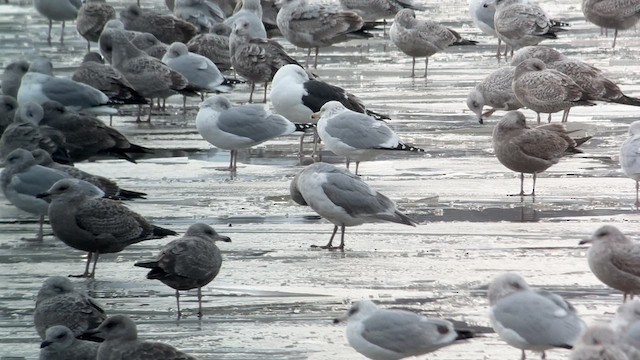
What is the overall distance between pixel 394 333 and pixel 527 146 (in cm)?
547

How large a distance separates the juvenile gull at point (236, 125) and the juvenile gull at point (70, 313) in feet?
17.8

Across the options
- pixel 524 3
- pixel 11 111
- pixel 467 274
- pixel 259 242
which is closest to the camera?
pixel 467 274

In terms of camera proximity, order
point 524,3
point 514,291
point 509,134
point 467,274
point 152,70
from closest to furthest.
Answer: point 514,291 < point 467,274 < point 509,134 < point 152,70 < point 524,3

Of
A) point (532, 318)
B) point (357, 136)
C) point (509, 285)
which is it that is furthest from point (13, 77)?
point (532, 318)

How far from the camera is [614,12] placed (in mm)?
22297

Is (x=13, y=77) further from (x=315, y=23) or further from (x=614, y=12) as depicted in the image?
(x=614, y=12)

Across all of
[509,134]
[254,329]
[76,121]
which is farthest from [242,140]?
[254,329]

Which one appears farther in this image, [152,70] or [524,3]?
[524,3]

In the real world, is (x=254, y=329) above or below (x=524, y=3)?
below

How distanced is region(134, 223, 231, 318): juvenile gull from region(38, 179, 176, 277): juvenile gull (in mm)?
1253

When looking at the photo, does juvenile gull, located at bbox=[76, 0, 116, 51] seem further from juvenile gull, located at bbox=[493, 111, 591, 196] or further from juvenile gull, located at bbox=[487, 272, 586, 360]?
juvenile gull, located at bbox=[487, 272, 586, 360]

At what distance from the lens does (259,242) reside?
37.6ft

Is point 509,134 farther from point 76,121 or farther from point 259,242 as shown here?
point 76,121

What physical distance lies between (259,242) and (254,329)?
2.44 metres
